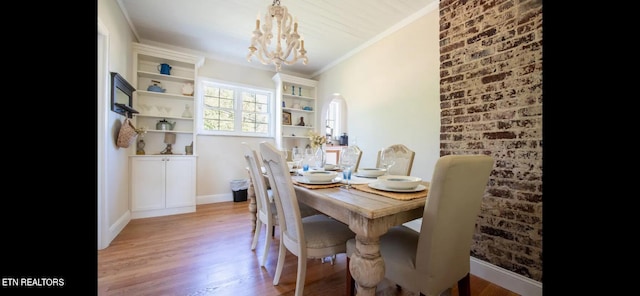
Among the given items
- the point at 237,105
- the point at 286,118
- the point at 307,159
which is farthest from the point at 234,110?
the point at 307,159

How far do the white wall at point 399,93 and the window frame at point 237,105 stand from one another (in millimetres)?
1415

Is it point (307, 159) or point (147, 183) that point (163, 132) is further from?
point (307, 159)

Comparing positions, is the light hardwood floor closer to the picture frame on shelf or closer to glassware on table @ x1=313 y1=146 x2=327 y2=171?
glassware on table @ x1=313 y1=146 x2=327 y2=171

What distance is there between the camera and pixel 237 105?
4.11m

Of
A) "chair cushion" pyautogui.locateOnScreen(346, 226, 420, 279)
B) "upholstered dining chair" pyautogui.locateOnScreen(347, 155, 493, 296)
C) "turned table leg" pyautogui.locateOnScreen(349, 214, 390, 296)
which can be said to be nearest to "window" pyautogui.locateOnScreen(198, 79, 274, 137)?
"chair cushion" pyautogui.locateOnScreen(346, 226, 420, 279)

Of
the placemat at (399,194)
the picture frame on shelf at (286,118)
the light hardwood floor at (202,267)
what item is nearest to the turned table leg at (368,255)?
the placemat at (399,194)

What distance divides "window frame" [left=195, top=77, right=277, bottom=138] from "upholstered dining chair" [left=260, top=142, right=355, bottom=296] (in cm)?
271

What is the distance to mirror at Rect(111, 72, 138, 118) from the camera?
230 centimetres

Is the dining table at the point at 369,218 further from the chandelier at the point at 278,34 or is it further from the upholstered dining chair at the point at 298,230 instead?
the chandelier at the point at 278,34

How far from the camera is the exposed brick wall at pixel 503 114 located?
1433 mm

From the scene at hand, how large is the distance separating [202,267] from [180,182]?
1.78 m
